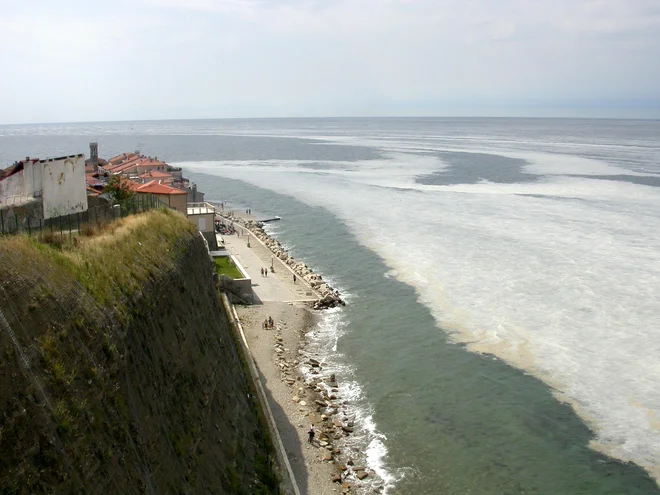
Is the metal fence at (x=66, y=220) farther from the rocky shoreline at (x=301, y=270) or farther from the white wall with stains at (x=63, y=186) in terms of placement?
the rocky shoreline at (x=301, y=270)

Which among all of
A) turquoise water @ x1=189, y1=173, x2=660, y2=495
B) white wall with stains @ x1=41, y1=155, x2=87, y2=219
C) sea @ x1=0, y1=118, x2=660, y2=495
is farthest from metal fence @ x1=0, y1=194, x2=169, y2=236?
turquoise water @ x1=189, y1=173, x2=660, y2=495

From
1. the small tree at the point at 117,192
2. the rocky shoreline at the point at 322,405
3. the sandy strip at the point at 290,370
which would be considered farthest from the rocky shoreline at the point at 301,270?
the small tree at the point at 117,192

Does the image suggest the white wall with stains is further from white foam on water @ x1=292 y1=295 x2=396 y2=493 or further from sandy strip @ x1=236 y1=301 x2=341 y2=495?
white foam on water @ x1=292 y1=295 x2=396 y2=493

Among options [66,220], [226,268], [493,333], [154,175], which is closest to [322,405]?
[493,333]

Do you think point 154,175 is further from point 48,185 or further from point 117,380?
point 117,380

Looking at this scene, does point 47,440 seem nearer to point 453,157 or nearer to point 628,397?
point 628,397

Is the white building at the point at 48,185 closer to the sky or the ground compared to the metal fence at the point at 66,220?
closer to the sky

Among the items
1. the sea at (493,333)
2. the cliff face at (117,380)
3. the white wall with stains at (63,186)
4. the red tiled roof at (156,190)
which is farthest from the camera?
the red tiled roof at (156,190)
